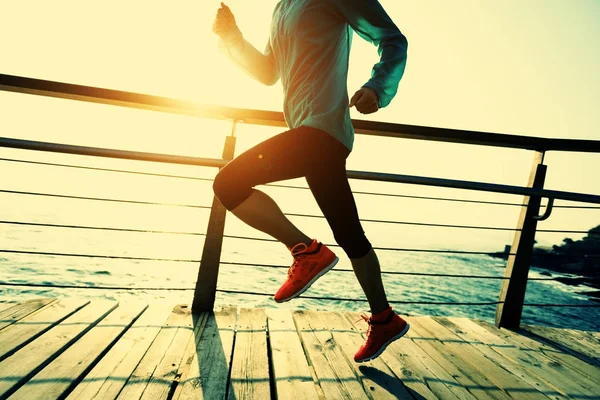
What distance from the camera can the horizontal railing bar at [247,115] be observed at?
163 cm

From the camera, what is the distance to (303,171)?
1.21 meters

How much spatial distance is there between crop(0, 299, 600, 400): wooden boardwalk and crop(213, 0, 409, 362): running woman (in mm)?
192

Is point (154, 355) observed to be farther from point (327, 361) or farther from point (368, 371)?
point (368, 371)

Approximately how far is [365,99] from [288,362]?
3.13 ft

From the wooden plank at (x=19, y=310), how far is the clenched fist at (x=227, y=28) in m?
1.43

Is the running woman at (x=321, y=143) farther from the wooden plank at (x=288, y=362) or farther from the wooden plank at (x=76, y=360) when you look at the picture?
the wooden plank at (x=76, y=360)

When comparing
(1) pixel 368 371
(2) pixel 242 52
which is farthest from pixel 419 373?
(2) pixel 242 52

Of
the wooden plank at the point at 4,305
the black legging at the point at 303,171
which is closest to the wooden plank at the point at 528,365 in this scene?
the black legging at the point at 303,171

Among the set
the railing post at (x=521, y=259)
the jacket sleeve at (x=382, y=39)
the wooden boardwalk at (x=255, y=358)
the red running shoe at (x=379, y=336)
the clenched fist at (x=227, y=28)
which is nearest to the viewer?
the wooden boardwalk at (x=255, y=358)

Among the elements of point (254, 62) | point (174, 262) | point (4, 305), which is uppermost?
point (254, 62)

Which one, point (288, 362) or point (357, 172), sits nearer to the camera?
point (288, 362)

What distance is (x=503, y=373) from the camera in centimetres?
140

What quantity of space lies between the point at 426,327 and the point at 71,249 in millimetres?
16984

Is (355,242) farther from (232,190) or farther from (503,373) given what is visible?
(503,373)
